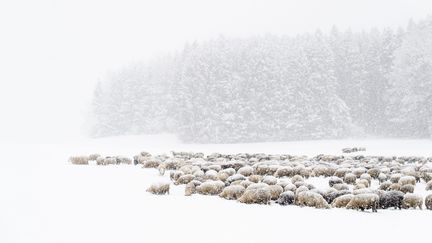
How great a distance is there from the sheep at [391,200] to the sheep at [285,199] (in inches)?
83.0

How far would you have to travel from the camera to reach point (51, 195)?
44.2 feet

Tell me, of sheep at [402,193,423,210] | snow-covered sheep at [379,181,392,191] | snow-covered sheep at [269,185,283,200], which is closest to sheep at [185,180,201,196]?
snow-covered sheep at [269,185,283,200]

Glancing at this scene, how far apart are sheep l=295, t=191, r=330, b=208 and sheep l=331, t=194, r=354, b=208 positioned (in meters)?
0.23

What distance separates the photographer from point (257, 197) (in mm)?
12523

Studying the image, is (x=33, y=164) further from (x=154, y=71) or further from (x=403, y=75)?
(x=154, y=71)

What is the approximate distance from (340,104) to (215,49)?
1884 centimetres

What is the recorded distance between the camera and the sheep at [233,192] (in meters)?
13.2

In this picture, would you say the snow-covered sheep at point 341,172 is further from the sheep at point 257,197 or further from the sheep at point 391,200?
the sheep at point 257,197

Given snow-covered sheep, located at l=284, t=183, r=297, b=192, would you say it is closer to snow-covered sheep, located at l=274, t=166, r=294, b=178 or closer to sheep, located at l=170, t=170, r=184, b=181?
sheep, located at l=170, t=170, r=184, b=181

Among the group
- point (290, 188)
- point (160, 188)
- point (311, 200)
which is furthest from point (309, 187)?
point (160, 188)

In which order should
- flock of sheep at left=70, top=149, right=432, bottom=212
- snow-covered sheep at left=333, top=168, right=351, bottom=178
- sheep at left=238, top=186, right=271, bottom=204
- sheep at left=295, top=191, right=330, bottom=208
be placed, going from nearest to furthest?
sheep at left=295, top=191, right=330, bottom=208
flock of sheep at left=70, top=149, right=432, bottom=212
sheep at left=238, top=186, right=271, bottom=204
snow-covered sheep at left=333, top=168, right=351, bottom=178

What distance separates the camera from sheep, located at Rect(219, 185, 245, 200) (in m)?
13.2

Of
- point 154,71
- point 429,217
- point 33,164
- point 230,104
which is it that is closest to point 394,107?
point 230,104

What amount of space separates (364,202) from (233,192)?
3318mm
